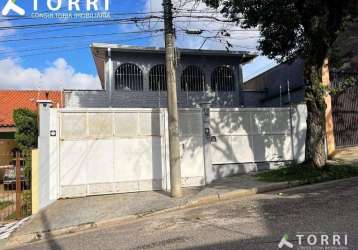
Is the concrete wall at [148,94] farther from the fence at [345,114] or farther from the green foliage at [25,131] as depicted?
the fence at [345,114]

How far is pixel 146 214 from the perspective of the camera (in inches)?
388

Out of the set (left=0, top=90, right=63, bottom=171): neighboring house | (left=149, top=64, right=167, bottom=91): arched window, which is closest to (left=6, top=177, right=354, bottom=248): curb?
(left=149, top=64, right=167, bottom=91): arched window

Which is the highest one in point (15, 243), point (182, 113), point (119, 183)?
point (182, 113)

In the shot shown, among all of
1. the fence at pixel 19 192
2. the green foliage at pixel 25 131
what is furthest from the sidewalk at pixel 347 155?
the green foliage at pixel 25 131

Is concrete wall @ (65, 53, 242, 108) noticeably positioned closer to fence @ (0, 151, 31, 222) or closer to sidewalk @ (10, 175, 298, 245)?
fence @ (0, 151, 31, 222)

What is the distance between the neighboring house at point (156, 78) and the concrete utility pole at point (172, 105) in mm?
5397

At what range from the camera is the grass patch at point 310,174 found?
12.0m

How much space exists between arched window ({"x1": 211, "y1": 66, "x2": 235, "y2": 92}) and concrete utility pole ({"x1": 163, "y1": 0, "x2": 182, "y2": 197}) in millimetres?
7943

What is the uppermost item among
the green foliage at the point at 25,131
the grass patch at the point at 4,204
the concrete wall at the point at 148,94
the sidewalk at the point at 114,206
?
the concrete wall at the point at 148,94

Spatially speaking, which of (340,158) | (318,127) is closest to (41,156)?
(318,127)

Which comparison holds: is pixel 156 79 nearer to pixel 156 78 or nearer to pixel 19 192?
pixel 156 78

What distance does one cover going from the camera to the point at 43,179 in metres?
11.8

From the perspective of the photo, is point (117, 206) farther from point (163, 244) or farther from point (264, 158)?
point (264, 158)

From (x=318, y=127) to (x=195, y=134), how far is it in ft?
12.7
